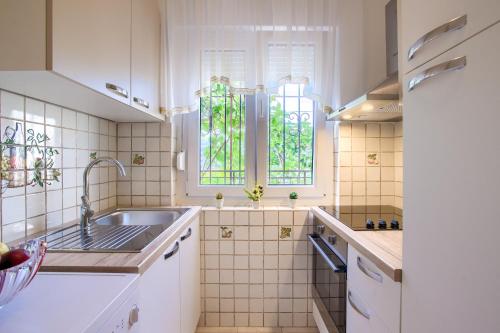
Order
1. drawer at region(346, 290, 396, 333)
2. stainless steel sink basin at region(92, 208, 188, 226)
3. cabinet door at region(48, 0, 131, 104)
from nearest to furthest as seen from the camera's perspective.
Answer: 1. cabinet door at region(48, 0, 131, 104)
2. drawer at region(346, 290, 396, 333)
3. stainless steel sink basin at region(92, 208, 188, 226)

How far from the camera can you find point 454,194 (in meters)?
0.62

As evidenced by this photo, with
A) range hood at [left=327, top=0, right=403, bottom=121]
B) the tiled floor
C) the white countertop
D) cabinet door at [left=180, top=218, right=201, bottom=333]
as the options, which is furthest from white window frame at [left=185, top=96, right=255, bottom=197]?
the white countertop

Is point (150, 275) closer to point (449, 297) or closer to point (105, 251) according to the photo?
point (105, 251)

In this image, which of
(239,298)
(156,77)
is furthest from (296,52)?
(239,298)

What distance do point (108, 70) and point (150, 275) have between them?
33.3 inches

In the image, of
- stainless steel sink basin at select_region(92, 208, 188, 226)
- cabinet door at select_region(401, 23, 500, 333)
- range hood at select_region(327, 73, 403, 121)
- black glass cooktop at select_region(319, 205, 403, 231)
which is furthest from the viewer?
stainless steel sink basin at select_region(92, 208, 188, 226)

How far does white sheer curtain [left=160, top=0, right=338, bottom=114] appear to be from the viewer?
1.78 meters

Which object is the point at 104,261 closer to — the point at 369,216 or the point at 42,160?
the point at 42,160

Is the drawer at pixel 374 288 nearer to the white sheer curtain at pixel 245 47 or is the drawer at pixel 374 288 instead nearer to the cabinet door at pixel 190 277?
the cabinet door at pixel 190 277

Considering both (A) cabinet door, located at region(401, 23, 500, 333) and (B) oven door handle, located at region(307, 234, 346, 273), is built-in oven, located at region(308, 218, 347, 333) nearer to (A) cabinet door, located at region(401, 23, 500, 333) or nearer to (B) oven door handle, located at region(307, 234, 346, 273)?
(B) oven door handle, located at region(307, 234, 346, 273)

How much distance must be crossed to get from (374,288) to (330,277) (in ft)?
1.65

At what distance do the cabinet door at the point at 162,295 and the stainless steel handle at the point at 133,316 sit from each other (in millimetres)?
69

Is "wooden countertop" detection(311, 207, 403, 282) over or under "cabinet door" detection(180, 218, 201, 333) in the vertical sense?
over

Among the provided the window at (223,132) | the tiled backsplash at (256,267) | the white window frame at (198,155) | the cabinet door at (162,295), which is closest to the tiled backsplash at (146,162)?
the white window frame at (198,155)
